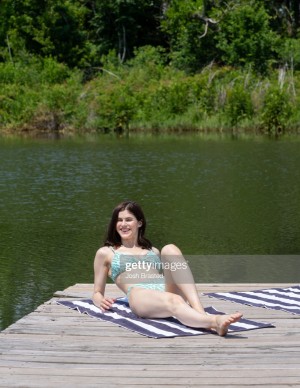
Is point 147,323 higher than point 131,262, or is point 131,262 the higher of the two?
point 131,262

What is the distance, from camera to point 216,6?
39625 millimetres

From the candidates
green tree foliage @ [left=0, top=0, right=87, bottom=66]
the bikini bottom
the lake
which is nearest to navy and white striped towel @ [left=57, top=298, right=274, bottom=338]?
the bikini bottom

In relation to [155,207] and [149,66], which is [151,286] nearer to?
[155,207]

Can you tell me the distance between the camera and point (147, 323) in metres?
5.38

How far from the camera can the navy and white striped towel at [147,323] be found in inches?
203

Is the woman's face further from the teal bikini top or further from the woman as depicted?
the teal bikini top

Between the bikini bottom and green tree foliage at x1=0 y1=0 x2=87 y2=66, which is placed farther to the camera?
green tree foliage at x1=0 y1=0 x2=87 y2=66

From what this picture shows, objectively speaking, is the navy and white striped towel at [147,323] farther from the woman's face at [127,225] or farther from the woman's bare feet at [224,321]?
the woman's face at [127,225]

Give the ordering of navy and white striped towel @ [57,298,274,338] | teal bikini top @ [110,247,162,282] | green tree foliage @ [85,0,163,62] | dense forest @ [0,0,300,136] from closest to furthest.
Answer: navy and white striped towel @ [57,298,274,338] → teal bikini top @ [110,247,162,282] → dense forest @ [0,0,300,136] → green tree foliage @ [85,0,163,62]

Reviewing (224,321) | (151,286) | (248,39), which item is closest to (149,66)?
(248,39)

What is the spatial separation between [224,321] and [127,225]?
1146 mm

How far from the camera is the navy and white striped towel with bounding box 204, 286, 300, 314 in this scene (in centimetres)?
593

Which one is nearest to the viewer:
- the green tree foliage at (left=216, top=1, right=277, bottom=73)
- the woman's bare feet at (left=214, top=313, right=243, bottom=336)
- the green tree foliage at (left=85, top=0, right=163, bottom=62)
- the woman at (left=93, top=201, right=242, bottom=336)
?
the woman's bare feet at (left=214, top=313, right=243, bottom=336)

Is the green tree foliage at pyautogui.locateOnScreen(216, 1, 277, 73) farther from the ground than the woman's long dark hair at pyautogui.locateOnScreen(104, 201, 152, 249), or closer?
farther from the ground
